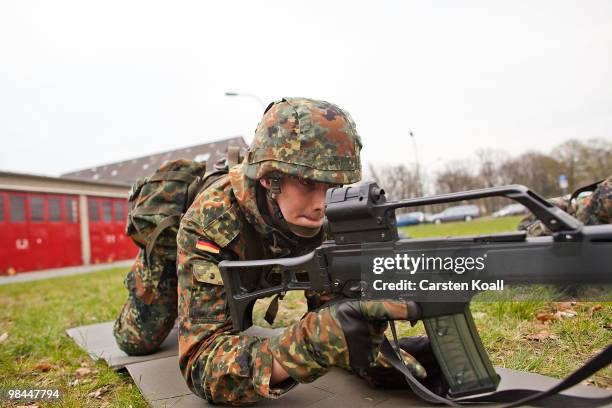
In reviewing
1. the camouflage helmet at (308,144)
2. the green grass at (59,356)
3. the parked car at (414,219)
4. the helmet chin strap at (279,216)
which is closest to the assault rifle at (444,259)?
the helmet chin strap at (279,216)

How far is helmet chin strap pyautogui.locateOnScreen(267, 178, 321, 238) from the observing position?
244 cm

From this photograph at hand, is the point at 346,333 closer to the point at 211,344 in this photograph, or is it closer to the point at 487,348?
the point at 211,344

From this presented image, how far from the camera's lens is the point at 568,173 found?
152 ft

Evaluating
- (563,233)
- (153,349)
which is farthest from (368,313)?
(153,349)

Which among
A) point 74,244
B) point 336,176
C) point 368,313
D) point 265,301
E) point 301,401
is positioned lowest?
point 74,244

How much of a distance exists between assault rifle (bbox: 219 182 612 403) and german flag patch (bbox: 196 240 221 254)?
166mm

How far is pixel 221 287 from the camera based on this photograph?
7.82 feet

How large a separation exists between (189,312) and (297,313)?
274 cm

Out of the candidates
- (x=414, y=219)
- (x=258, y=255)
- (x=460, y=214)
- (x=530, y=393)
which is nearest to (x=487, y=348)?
(x=530, y=393)

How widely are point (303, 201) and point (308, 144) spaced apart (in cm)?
29

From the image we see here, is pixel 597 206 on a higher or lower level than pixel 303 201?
lower

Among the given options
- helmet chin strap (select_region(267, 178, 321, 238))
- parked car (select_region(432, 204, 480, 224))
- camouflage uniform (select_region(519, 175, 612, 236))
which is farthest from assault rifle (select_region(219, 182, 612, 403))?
parked car (select_region(432, 204, 480, 224))

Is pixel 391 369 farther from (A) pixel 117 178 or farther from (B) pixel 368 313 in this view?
(A) pixel 117 178

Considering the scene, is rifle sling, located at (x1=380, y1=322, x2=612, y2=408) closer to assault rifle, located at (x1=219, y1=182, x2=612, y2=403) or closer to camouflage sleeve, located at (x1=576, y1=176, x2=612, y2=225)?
assault rifle, located at (x1=219, y1=182, x2=612, y2=403)
